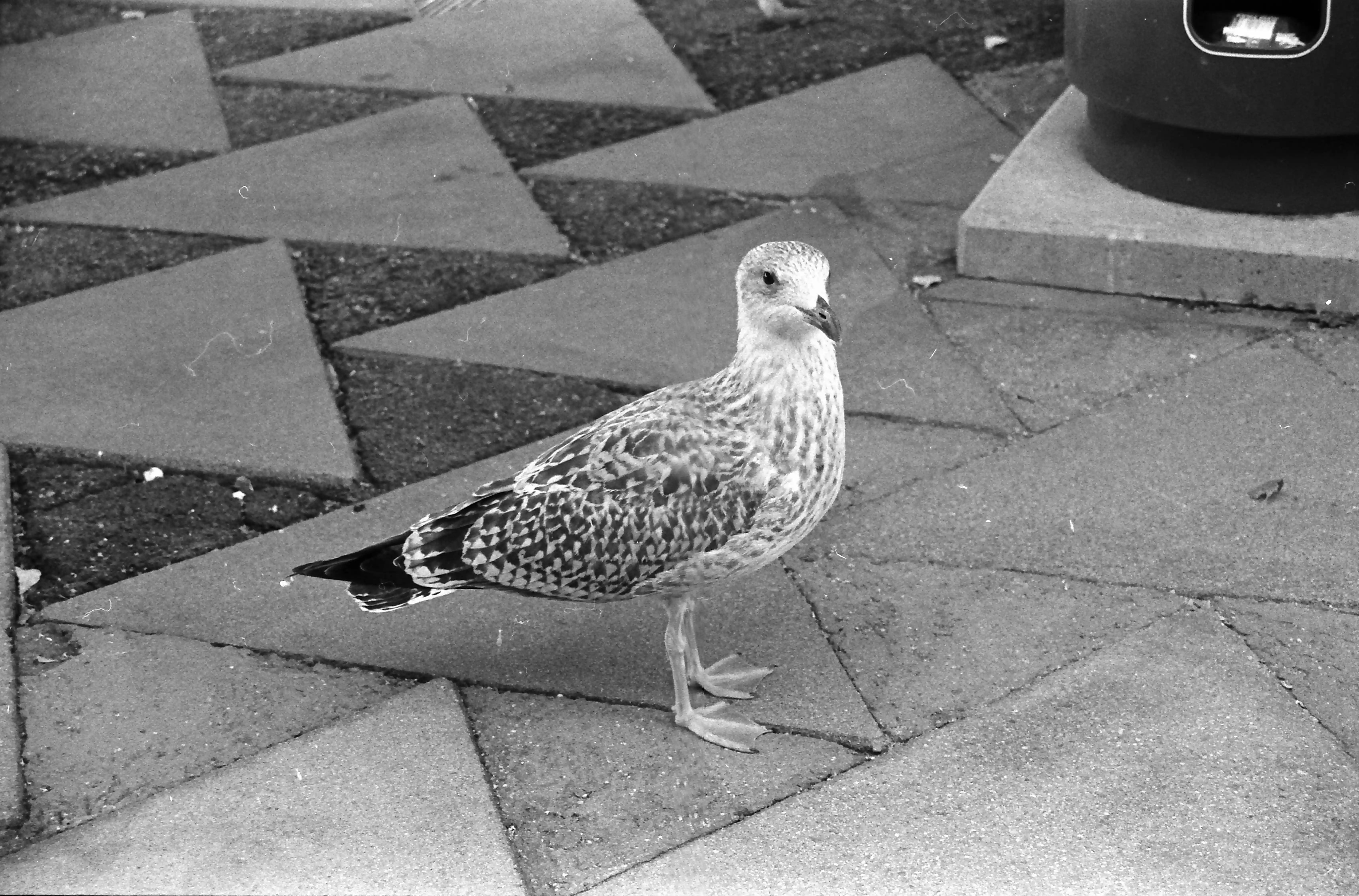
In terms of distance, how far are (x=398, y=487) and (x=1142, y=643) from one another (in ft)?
7.45

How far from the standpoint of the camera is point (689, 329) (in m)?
5.86

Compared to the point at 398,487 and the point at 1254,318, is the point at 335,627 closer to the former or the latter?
the point at 398,487

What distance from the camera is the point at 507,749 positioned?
4.16 m

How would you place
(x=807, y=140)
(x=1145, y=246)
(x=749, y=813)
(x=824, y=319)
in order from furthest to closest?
(x=807, y=140), (x=1145, y=246), (x=749, y=813), (x=824, y=319)

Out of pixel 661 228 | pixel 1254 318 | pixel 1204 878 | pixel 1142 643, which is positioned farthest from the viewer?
pixel 661 228

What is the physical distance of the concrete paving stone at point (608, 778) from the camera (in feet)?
12.7

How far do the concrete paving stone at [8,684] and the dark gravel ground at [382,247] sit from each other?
4 cm

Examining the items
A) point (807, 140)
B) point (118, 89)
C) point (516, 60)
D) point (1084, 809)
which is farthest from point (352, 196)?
point (1084, 809)

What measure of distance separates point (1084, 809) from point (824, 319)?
51.2 inches

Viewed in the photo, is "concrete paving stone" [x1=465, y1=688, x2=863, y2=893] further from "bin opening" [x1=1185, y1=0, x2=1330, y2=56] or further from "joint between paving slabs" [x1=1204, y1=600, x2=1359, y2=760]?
"bin opening" [x1=1185, y1=0, x2=1330, y2=56]

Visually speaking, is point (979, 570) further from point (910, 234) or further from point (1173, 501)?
point (910, 234)

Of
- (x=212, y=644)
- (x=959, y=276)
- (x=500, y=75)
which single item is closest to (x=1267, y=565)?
(x=959, y=276)

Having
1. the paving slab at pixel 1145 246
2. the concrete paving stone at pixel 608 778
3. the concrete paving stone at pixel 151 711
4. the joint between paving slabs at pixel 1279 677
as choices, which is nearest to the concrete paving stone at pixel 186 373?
the concrete paving stone at pixel 151 711

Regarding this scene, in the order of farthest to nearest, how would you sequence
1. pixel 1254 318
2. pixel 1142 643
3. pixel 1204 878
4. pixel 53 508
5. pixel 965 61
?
pixel 965 61
pixel 1254 318
pixel 53 508
pixel 1142 643
pixel 1204 878
